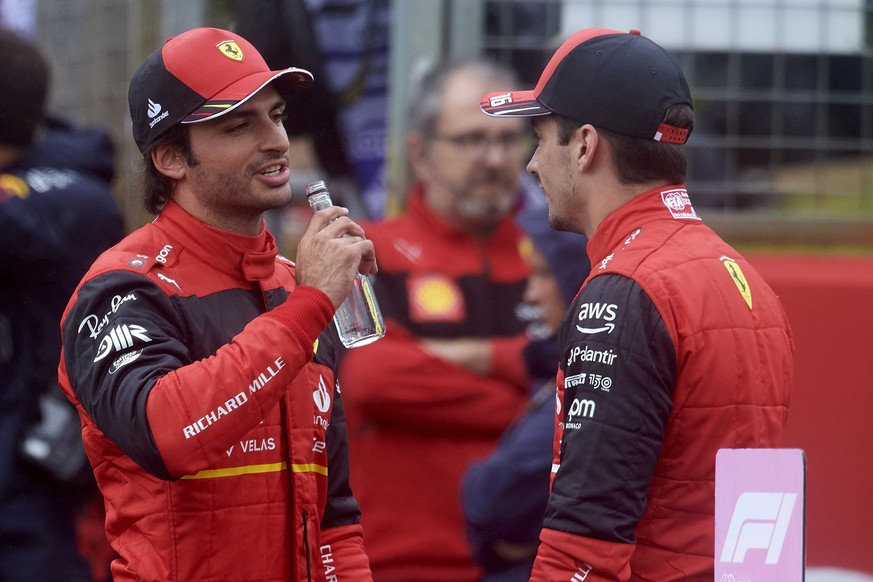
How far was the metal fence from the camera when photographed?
559 centimetres

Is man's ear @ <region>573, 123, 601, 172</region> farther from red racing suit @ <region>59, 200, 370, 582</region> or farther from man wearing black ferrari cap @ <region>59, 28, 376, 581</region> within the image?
red racing suit @ <region>59, 200, 370, 582</region>

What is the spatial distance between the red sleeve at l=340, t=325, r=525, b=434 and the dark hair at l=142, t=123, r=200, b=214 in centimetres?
194

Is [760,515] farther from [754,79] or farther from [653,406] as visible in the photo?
[754,79]

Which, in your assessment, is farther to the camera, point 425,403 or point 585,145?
point 425,403

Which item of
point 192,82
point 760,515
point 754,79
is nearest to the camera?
point 760,515

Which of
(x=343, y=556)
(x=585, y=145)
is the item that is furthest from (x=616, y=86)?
(x=343, y=556)

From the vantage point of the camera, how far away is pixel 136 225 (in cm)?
695

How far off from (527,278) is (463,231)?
0.31 meters

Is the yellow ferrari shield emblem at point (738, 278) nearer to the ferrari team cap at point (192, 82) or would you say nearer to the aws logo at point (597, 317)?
the aws logo at point (597, 317)

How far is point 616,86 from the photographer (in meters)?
2.93

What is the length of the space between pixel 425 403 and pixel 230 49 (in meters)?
2.25

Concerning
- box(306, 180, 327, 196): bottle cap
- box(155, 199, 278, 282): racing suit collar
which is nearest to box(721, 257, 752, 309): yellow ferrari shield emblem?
box(306, 180, 327, 196): bottle cap

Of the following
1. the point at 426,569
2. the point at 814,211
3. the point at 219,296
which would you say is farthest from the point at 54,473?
the point at 814,211

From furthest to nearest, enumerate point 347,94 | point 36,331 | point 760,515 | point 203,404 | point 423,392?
1. point 347,94
2. point 423,392
3. point 36,331
4. point 203,404
5. point 760,515
